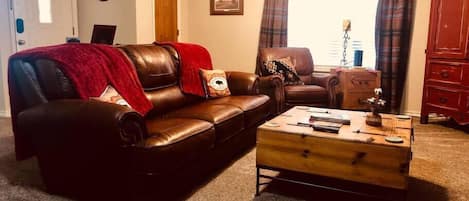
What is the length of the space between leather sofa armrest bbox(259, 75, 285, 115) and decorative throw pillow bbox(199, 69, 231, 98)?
0.58 metres

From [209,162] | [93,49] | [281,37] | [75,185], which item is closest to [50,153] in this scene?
[75,185]

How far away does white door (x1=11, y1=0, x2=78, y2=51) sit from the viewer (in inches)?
180

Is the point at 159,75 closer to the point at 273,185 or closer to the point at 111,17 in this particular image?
the point at 273,185

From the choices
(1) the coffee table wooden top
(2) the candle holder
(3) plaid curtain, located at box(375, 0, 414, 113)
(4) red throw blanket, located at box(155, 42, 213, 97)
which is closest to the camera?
(1) the coffee table wooden top

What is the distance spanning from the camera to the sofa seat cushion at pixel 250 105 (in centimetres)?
327

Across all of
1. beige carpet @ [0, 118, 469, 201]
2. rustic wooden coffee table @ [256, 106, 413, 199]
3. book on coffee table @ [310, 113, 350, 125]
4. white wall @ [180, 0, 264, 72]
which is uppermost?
white wall @ [180, 0, 264, 72]

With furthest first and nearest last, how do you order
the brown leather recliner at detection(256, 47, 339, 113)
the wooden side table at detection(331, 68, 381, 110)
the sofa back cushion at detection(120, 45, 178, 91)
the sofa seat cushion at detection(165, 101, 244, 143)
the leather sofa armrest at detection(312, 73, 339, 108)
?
the wooden side table at detection(331, 68, 381, 110), the leather sofa armrest at detection(312, 73, 339, 108), the brown leather recliner at detection(256, 47, 339, 113), the sofa back cushion at detection(120, 45, 178, 91), the sofa seat cushion at detection(165, 101, 244, 143)

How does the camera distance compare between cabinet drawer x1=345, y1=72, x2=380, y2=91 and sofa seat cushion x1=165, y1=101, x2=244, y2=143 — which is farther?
cabinet drawer x1=345, y1=72, x2=380, y2=91

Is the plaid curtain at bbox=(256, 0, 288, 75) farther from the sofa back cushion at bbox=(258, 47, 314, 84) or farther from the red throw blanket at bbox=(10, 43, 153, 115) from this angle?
the red throw blanket at bbox=(10, 43, 153, 115)

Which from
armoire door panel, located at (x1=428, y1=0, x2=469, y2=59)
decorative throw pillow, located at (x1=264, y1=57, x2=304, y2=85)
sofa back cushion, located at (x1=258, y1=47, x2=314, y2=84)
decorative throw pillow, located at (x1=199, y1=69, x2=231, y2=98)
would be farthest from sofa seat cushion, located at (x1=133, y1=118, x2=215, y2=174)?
armoire door panel, located at (x1=428, y1=0, x2=469, y2=59)

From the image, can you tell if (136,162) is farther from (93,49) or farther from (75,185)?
(93,49)

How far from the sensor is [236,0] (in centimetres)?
581

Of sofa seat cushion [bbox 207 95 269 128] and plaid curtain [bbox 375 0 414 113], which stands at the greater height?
plaid curtain [bbox 375 0 414 113]

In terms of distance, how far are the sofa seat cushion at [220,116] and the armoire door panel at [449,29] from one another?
8.38ft
